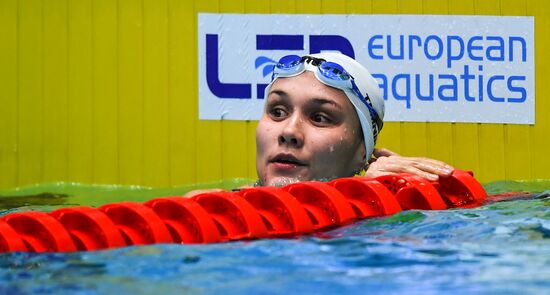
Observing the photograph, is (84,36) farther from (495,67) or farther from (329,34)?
(495,67)

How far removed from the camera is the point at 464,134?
671 cm

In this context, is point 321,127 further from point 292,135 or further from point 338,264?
point 338,264

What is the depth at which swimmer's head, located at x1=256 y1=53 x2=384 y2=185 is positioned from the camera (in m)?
3.83

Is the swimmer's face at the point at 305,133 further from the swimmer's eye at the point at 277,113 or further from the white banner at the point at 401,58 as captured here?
the white banner at the point at 401,58

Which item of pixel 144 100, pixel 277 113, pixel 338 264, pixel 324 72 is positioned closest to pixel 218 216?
pixel 338 264

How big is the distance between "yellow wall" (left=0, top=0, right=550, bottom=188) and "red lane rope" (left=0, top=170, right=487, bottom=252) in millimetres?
3057

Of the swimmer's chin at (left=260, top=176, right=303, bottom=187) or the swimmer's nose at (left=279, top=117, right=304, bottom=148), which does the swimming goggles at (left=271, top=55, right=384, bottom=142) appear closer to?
the swimmer's nose at (left=279, top=117, right=304, bottom=148)

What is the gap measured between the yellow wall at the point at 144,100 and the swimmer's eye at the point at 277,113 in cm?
265

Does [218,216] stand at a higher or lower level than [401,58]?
lower

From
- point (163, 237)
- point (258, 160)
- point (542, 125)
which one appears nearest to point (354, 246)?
point (163, 237)

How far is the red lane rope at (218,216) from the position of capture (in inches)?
→ 110

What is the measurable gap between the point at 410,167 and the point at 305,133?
0.47 metres

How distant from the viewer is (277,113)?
398 cm

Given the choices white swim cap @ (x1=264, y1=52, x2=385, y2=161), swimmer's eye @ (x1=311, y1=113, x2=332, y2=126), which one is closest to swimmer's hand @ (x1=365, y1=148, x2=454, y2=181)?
white swim cap @ (x1=264, y1=52, x2=385, y2=161)
